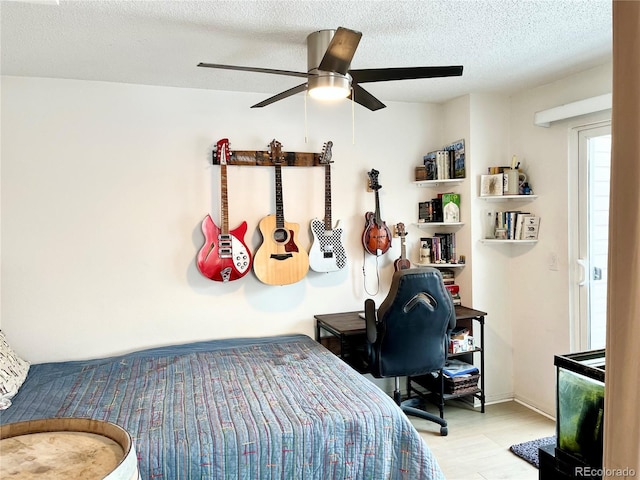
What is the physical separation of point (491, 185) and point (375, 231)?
930 mm

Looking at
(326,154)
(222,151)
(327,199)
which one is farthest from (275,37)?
(327,199)

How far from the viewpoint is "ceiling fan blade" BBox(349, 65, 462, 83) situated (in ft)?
6.69

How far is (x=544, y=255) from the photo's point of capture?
3.37m

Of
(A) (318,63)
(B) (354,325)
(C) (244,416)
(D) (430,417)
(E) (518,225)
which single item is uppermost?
(A) (318,63)

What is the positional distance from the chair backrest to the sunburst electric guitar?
1.05m

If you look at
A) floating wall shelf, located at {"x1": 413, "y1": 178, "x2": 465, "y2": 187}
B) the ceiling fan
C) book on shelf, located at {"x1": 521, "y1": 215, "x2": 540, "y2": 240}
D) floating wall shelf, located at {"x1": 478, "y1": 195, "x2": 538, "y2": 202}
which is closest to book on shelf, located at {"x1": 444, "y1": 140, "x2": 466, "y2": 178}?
floating wall shelf, located at {"x1": 413, "y1": 178, "x2": 465, "y2": 187}

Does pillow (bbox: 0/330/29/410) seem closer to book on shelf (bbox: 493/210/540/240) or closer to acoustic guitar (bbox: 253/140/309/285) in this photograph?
acoustic guitar (bbox: 253/140/309/285)

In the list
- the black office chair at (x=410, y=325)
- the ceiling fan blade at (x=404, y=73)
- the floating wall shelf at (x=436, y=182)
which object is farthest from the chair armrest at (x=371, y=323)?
the ceiling fan blade at (x=404, y=73)

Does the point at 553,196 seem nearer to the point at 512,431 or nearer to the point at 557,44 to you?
the point at 557,44

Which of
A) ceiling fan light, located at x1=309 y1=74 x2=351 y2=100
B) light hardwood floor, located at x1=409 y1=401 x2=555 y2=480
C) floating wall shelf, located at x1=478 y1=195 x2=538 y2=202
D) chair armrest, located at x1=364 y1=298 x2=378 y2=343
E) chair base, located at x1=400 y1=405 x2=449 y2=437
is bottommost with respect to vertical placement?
light hardwood floor, located at x1=409 y1=401 x2=555 y2=480

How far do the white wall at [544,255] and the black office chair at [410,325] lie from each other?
0.88 m

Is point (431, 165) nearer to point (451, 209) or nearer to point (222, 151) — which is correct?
point (451, 209)

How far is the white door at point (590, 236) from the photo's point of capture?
3010 mm

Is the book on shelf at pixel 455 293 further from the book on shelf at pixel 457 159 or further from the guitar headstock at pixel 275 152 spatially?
the guitar headstock at pixel 275 152
